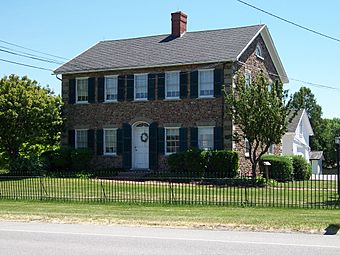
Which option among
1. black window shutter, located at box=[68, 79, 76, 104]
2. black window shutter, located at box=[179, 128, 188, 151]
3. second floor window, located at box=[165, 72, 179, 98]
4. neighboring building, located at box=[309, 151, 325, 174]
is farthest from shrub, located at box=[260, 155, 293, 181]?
neighboring building, located at box=[309, 151, 325, 174]

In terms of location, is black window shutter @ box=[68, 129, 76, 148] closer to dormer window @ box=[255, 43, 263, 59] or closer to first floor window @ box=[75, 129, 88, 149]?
first floor window @ box=[75, 129, 88, 149]

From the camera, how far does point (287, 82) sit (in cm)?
3800

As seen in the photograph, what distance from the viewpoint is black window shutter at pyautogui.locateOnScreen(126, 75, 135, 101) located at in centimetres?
3103

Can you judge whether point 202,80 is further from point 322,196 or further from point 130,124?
point 322,196

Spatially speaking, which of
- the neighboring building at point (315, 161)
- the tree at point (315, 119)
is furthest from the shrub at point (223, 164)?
the tree at point (315, 119)

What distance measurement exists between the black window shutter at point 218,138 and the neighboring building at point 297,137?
29.8ft

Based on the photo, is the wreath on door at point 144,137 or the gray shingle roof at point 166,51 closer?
the gray shingle roof at point 166,51

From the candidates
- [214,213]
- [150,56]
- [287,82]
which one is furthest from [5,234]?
[287,82]

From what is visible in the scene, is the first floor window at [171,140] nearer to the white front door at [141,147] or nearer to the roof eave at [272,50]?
the white front door at [141,147]

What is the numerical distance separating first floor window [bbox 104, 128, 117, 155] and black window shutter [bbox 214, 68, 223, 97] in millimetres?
6198

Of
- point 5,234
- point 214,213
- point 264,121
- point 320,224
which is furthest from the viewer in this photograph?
point 264,121

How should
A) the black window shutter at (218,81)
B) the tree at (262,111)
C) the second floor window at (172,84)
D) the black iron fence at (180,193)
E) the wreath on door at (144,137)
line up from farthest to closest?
1. the wreath on door at (144,137)
2. the second floor window at (172,84)
3. the black window shutter at (218,81)
4. the tree at (262,111)
5. the black iron fence at (180,193)

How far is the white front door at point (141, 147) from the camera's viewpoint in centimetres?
3075

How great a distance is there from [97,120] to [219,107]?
7130 millimetres
